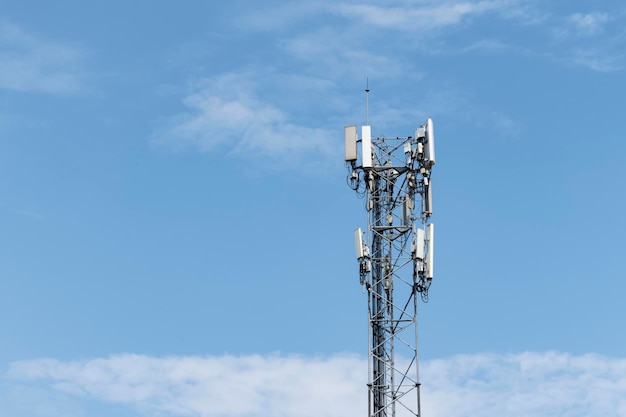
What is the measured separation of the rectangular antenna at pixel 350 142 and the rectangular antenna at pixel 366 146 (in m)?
0.54

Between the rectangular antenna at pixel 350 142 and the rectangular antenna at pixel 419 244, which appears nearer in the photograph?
the rectangular antenna at pixel 419 244

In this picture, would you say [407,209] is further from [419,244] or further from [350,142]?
[350,142]

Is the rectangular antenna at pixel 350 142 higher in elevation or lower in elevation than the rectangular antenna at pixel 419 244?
higher

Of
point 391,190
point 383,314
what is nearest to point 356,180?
point 391,190

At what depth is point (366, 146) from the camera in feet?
334

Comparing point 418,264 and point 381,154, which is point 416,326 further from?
point 381,154

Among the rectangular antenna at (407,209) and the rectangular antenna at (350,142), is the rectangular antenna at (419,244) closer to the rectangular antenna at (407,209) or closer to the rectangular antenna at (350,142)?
the rectangular antenna at (407,209)

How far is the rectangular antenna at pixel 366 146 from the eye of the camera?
333ft

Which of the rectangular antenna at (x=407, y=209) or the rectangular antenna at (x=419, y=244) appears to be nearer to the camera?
the rectangular antenna at (x=419, y=244)

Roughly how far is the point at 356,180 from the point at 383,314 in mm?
8647

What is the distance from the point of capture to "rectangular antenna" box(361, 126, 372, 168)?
102 metres

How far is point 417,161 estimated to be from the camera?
101812 millimetres

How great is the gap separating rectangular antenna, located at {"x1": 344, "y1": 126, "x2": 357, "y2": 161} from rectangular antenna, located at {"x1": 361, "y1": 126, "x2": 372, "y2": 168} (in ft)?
1.77

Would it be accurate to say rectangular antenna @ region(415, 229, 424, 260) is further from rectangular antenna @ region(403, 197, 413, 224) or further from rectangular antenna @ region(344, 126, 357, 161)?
rectangular antenna @ region(344, 126, 357, 161)
